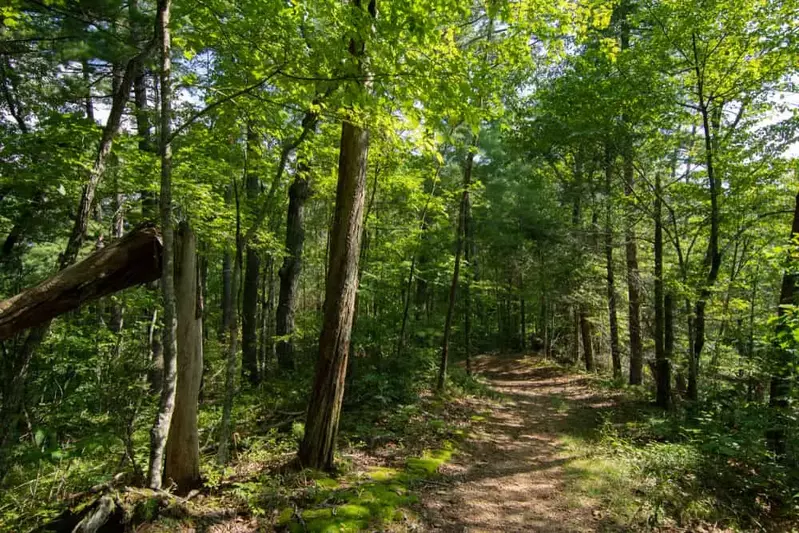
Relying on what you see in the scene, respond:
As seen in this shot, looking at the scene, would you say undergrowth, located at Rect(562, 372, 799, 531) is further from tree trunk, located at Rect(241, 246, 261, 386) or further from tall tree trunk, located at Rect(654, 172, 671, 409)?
tree trunk, located at Rect(241, 246, 261, 386)

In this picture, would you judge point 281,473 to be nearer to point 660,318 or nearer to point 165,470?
point 165,470

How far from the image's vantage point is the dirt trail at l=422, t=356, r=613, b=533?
4.37 meters

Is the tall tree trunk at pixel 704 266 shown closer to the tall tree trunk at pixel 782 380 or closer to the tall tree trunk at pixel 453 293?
the tall tree trunk at pixel 782 380

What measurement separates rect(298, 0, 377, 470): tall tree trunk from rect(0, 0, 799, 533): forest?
28 millimetres

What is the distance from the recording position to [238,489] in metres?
3.99

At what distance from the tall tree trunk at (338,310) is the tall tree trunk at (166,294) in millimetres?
1576

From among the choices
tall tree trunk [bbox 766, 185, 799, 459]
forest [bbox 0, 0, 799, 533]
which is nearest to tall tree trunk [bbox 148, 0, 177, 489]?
forest [bbox 0, 0, 799, 533]

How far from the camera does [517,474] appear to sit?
5781 millimetres

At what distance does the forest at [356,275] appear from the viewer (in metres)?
3.69

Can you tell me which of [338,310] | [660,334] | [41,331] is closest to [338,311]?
[338,310]

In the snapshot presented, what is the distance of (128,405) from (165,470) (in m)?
0.94

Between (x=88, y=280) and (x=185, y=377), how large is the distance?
125 centimetres

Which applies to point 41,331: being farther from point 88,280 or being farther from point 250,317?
point 250,317

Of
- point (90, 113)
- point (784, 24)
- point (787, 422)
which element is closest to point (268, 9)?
point (787, 422)
